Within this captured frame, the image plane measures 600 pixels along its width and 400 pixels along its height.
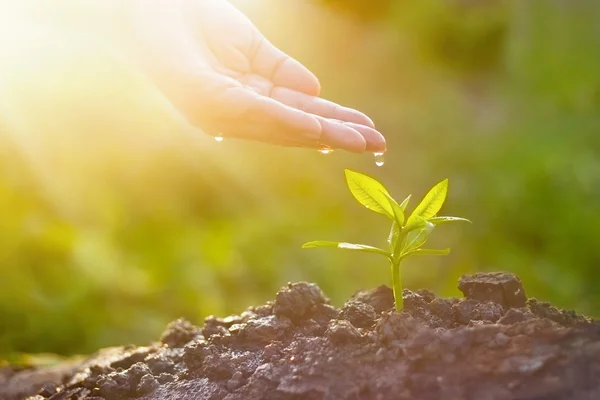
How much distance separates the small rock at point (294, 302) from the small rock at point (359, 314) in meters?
0.11

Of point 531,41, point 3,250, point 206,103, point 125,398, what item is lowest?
point 125,398

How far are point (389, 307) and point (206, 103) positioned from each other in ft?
2.31

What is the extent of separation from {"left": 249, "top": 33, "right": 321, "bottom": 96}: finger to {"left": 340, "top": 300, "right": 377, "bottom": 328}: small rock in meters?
0.70

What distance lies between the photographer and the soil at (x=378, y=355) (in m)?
1.05

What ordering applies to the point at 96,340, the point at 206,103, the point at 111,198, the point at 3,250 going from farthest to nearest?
the point at 111,198, the point at 3,250, the point at 96,340, the point at 206,103

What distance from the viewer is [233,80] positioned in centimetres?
169

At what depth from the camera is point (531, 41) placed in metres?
6.04

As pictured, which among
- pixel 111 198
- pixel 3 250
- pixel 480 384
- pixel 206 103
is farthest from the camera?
pixel 111 198

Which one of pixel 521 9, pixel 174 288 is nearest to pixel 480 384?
pixel 174 288

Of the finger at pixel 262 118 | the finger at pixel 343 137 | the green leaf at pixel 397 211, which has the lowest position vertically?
the green leaf at pixel 397 211

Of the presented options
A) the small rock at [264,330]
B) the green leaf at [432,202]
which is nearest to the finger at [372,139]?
the green leaf at [432,202]

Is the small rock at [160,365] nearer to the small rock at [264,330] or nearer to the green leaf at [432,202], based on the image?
the small rock at [264,330]

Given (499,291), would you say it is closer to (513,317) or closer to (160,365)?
(513,317)

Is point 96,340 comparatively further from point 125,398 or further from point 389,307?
point 389,307
